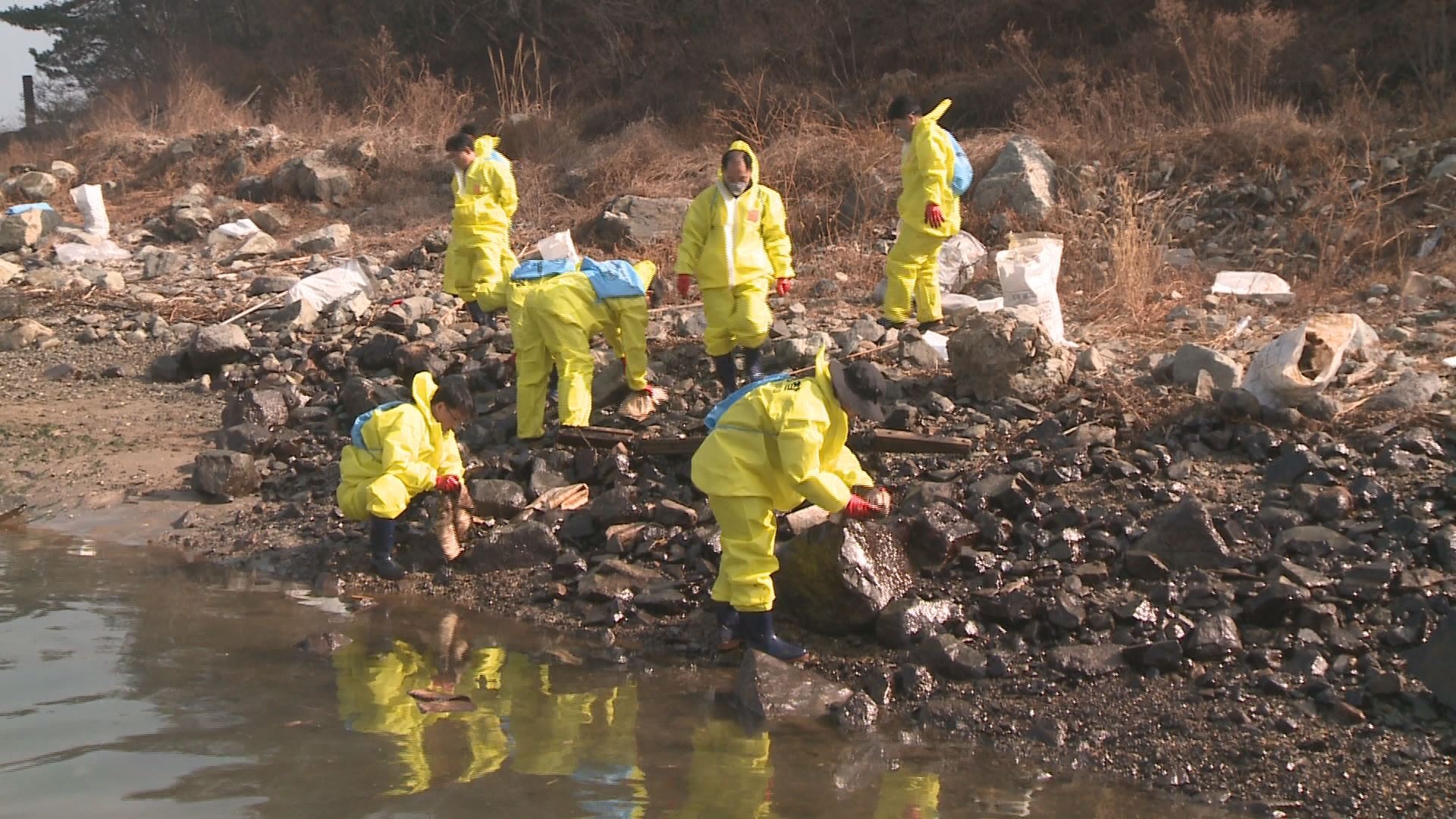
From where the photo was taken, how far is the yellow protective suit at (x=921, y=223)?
8.54 m

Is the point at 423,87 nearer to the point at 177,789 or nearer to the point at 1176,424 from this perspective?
the point at 1176,424

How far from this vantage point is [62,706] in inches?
201

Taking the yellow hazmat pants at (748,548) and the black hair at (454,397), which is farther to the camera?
the black hair at (454,397)

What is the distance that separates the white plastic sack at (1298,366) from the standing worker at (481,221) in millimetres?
5228

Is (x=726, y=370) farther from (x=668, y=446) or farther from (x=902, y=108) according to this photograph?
(x=902, y=108)

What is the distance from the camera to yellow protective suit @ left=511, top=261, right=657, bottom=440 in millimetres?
7715

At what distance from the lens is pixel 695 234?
308 inches

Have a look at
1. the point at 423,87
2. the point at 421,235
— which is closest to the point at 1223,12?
the point at 421,235

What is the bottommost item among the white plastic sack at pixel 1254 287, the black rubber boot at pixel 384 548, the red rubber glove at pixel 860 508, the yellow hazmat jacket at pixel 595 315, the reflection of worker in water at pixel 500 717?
the reflection of worker in water at pixel 500 717

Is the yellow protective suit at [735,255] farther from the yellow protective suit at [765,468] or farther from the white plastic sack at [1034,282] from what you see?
the yellow protective suit at [765,468]

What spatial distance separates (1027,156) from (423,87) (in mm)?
11430

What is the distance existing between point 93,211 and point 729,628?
497 inches

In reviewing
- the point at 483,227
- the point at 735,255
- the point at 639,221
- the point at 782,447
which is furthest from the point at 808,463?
the point at 639,221

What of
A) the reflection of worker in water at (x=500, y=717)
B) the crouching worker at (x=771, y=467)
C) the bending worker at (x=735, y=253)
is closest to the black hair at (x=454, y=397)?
the reflection of worker in water at (x=500, y=717)
